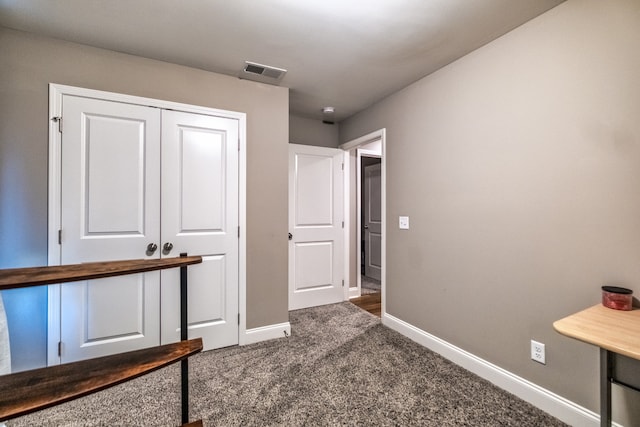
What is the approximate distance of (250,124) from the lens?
2658mm

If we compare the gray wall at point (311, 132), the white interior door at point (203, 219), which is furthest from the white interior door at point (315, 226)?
the white interior door at point (203, 219)

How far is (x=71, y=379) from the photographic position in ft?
2.96

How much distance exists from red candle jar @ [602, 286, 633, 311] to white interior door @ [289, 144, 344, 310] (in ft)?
8.61

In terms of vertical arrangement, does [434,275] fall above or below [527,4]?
below

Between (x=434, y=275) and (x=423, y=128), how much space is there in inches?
53.0

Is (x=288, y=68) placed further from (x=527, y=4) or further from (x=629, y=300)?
(x=629, y=300)

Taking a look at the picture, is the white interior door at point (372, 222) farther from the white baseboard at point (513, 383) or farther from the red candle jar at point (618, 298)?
the red candle jar at point (618, 298)

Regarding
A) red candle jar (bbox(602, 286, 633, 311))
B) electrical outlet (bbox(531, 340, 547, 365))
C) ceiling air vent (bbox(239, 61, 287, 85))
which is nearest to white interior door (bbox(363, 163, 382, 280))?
ceiling air vent (bbox(239, 61, 287, 85))

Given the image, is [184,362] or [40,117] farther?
[40,117]

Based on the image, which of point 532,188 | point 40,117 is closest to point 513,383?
point 532,188

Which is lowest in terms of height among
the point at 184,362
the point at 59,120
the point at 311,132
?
the point at 184,362

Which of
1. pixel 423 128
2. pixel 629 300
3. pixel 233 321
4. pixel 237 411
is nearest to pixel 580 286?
pixel 629 300

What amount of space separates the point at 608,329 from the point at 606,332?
0.04 meters

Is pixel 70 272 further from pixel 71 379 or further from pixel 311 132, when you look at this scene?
pixel 311 132
